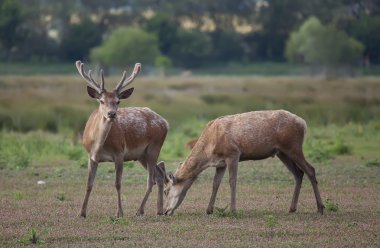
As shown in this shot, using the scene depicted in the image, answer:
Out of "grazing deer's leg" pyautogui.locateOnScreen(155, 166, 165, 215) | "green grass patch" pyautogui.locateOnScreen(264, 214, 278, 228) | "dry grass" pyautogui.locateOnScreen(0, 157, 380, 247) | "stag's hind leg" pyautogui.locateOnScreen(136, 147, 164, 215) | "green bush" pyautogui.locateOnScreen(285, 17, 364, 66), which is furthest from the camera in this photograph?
"green bush" pyautogui.locateOnScreen(285, 17, 364, 66)

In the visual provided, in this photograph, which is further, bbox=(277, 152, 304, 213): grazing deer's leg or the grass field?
bbox=(277, 152, 304, 213): grazing deer's leg

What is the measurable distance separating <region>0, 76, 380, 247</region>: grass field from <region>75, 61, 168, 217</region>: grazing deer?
69 centimetres

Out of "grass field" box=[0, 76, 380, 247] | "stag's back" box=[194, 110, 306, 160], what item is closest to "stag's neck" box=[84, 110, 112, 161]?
"grass field" box=[0, 76, 380, 247]

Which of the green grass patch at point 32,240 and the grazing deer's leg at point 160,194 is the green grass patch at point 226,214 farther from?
the green grass patch at point 32,240

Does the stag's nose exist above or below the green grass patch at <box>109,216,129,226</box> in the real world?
above

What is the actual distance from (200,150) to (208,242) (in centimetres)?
357

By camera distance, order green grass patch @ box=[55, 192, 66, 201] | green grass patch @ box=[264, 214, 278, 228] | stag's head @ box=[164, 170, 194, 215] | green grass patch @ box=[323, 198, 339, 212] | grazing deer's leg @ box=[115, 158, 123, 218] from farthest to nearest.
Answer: green grass patch @ box=[55, 192, 66, 201]
stag's head @ box=[164, 170, 194, 215]
green grass patch @ box=[323, 198, 339, 212]
grazing deer's leg @ box=[115, 158, 123, 218]
green grass patch @ box=[264, 214, 278, 228]

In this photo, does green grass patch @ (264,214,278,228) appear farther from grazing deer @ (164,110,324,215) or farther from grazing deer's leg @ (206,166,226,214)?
grazing deer's leg @ (206,166,226,214)

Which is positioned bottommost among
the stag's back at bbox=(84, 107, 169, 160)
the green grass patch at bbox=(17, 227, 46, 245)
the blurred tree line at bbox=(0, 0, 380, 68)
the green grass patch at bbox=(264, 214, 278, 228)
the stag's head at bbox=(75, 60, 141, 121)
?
the blurred tree line at bbox=(0, 0, 380, 68)

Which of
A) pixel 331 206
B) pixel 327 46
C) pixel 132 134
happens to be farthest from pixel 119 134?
pixel 327 46

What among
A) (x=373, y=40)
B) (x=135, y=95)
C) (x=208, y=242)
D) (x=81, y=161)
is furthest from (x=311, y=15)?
(x=208, y=242)

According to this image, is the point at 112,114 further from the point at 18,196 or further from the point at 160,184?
the point at 18,196

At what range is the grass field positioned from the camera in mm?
13844

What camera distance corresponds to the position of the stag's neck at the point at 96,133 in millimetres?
15789
